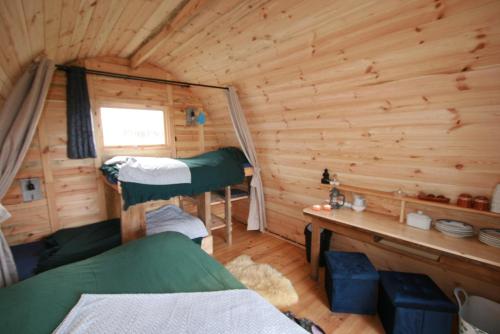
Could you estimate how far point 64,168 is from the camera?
2633 millimetres

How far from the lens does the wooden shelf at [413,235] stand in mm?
1494

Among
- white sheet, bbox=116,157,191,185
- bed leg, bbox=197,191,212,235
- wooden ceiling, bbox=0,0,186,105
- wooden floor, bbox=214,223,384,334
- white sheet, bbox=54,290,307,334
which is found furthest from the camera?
bed leg, bbox=197,191,212,235

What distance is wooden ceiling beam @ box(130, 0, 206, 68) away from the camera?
1.60 metres

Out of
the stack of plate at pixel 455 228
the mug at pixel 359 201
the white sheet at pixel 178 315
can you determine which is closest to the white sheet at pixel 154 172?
the white sheet at pixel 178 315

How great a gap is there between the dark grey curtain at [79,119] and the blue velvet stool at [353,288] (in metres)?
2.86

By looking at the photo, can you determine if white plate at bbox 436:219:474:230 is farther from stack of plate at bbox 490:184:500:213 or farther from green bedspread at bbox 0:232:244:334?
green bedspread at bbox 0:232:244:334

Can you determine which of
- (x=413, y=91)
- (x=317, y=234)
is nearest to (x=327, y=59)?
(x=413, y=91)

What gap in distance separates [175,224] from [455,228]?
2505 mm

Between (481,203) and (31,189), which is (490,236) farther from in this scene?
(31,189)

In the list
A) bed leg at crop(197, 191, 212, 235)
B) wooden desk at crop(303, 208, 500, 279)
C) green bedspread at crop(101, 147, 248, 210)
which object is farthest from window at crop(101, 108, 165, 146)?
wooden desk at crop(303, 208, 500, 279)

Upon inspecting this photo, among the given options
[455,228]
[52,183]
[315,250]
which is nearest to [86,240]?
[52,183]

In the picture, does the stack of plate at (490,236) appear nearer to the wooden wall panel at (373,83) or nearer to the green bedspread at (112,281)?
the wooden wall panel at (373,83)

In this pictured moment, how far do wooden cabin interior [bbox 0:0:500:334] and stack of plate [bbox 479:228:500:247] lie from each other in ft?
Answer: 0.07

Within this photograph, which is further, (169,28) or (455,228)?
(169,28)
